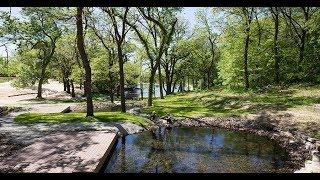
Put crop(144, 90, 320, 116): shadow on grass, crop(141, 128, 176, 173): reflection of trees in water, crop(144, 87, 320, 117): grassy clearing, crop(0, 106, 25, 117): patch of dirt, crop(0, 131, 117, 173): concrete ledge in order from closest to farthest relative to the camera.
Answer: crop(0, 131, 117, 173): concrete ledge, crop(141, 128, 176, 173): reflection of trees in water, crop(144, 90, 320, 116): shadow on grass, crop(144, 87, 320, 117): grassy clearing, crop(0, 106, 25, 117): patch of dirt

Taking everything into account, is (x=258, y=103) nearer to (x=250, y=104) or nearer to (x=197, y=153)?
(x=250, y=104)

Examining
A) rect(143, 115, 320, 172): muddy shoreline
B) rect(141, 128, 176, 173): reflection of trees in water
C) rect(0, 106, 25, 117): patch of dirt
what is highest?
rect(0, 106, 25, 117): patch of dirt

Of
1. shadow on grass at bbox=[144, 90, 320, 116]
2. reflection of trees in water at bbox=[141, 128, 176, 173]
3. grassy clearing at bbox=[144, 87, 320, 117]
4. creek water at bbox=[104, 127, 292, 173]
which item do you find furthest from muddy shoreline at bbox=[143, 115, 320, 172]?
reflection of trees in water at bbox=[141, 128, 176, 173]

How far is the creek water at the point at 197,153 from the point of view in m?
15.4

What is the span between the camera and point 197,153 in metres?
Answer: 18.2

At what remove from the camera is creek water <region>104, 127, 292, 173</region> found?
1539 cm

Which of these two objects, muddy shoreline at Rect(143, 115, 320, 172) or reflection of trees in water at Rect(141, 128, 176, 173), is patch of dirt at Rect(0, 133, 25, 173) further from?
muddy shoreline at Rect(143, 115, 320, 172)

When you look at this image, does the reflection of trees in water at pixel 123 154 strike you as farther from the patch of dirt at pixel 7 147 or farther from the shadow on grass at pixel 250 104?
the shadow on grass at pixel 250 104

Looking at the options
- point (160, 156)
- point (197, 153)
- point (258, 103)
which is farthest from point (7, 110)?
point (258, 103)

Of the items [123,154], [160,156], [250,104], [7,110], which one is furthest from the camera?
[7,110]

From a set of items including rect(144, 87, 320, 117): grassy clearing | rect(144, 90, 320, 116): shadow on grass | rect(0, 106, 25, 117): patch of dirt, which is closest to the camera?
rect(144, 90, 320, 116): shadow on grass

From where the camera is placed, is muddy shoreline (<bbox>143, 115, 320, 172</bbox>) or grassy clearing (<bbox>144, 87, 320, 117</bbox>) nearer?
muddy shoreline (<bbox>143, 115, 320, 172</bbox>)

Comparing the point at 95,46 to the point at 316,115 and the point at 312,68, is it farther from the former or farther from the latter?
the point at 316,115
